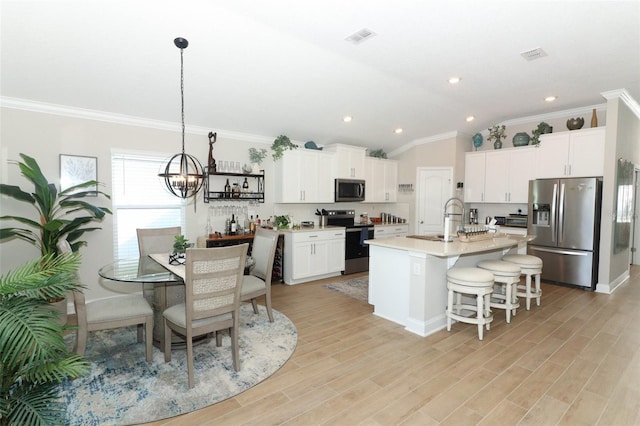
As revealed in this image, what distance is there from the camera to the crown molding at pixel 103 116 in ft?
12.0

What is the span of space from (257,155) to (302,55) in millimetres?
2206

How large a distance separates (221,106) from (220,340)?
295cm

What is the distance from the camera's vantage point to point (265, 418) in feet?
7.04

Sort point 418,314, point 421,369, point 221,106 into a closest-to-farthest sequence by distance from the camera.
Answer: point 421,369 → point 418,314 → point 221,106

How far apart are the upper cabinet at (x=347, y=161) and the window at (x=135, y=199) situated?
288 centimetres

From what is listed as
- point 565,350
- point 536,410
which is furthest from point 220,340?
point 565,350

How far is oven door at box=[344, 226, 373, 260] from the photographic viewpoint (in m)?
6.05

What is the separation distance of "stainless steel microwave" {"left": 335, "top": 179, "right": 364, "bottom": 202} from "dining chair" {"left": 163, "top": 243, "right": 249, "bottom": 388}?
12.4 ft

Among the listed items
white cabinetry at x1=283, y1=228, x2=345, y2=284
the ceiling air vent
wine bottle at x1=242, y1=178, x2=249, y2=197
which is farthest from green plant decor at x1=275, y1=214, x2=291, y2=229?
the ceiling air vent

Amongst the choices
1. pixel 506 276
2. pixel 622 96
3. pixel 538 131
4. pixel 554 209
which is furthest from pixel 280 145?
pixel 622 96

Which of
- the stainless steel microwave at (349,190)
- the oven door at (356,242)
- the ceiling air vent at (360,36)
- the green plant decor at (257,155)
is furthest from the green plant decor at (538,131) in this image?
the green plant decor at (257,155)

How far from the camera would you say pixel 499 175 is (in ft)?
20.2

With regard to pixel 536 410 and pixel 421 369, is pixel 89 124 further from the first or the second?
pixel 536 410

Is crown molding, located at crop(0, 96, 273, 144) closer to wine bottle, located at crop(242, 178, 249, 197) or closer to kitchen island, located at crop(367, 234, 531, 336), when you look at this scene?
wine bottle, located at crop(242, 178, 249, 197)
